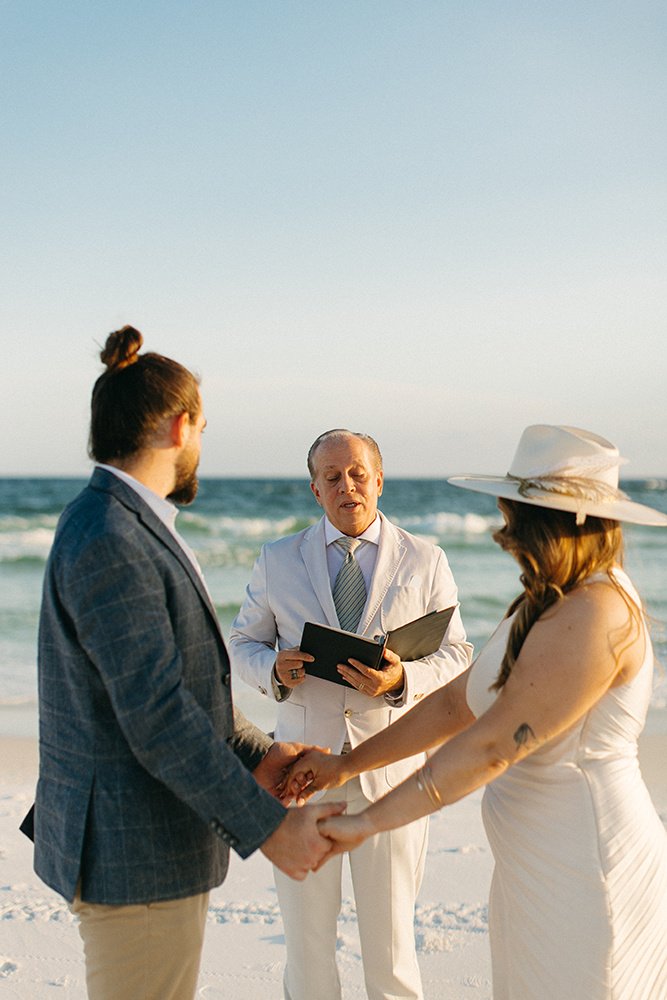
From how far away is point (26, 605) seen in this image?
13.9m

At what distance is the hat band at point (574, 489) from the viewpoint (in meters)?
2.33

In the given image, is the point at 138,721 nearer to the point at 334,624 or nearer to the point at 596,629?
the point at 596,629

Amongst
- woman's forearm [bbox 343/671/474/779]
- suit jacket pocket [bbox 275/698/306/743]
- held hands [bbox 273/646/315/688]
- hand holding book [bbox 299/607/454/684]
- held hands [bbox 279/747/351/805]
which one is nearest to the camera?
woman's forearm [bbox 343/671/474/779]

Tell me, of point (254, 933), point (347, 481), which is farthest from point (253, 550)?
point (347, 481)

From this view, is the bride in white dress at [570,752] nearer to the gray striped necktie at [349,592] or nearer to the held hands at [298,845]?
the held hands at [298,845]

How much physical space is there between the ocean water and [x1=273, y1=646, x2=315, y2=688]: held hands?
887 millimetres

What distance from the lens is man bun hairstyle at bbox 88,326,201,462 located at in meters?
2.30

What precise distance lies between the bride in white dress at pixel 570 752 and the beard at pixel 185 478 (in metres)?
0.69

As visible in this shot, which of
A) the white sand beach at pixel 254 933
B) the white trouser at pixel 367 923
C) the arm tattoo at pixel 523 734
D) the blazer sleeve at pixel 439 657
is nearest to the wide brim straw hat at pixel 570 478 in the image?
the arm tattoo at pixel 523 734

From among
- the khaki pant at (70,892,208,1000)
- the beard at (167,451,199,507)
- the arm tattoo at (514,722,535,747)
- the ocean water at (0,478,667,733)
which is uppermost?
the beard at (167,451,199,507)

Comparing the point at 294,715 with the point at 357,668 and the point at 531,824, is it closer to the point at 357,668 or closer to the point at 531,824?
the point at 357,668

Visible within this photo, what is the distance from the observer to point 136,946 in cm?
225

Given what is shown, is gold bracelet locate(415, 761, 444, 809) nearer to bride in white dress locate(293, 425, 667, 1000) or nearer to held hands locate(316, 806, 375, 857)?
bride in white dress locate(293, 425, 667, 1000)

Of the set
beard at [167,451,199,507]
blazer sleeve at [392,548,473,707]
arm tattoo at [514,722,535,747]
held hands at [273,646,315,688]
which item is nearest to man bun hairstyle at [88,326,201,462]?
beard at [167,451,199,507]
